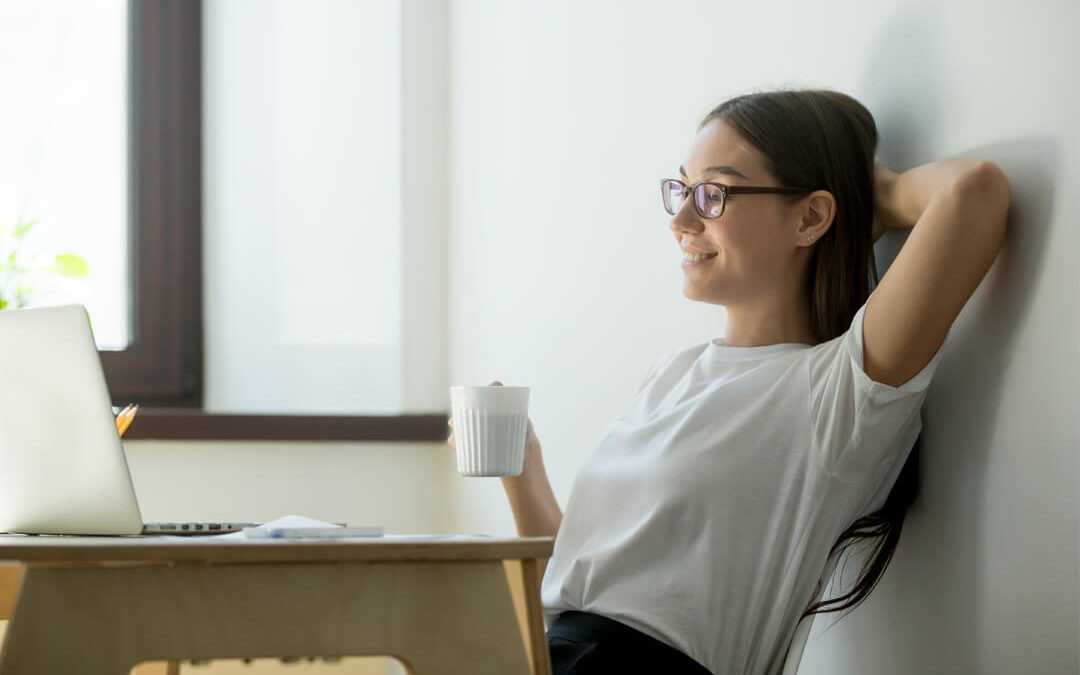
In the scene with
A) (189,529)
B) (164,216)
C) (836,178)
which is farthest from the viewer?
(164,216)

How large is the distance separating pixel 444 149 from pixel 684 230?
1.90 metres

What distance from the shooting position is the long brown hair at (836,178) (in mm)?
1240

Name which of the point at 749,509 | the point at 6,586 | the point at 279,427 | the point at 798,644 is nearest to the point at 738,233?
the point at 749,509

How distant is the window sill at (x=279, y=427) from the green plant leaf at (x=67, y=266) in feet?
1.25

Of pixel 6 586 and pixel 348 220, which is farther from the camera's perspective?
pixel 348 220

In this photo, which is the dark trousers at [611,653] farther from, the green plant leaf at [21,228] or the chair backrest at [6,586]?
the green plant leaf at [21,228]

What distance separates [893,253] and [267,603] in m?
0.78

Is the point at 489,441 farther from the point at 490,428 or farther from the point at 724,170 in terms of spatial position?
the point at 724,170

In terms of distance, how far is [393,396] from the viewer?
305cm

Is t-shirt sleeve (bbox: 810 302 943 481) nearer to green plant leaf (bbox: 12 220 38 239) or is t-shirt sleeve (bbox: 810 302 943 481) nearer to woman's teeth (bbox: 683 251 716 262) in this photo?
woman's teeth (bbox: 683 251 716 262)

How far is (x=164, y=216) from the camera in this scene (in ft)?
10.0

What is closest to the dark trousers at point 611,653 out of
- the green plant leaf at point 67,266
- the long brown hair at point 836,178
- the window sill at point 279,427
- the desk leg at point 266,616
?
the long brown hair at point 836,178

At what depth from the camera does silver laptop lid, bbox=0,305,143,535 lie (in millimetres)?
1138

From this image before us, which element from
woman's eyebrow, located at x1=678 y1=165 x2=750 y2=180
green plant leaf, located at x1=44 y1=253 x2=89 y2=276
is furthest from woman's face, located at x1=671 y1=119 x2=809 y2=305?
green plant leaf, located at x1=44 y1=253 x2=89 y2=276
